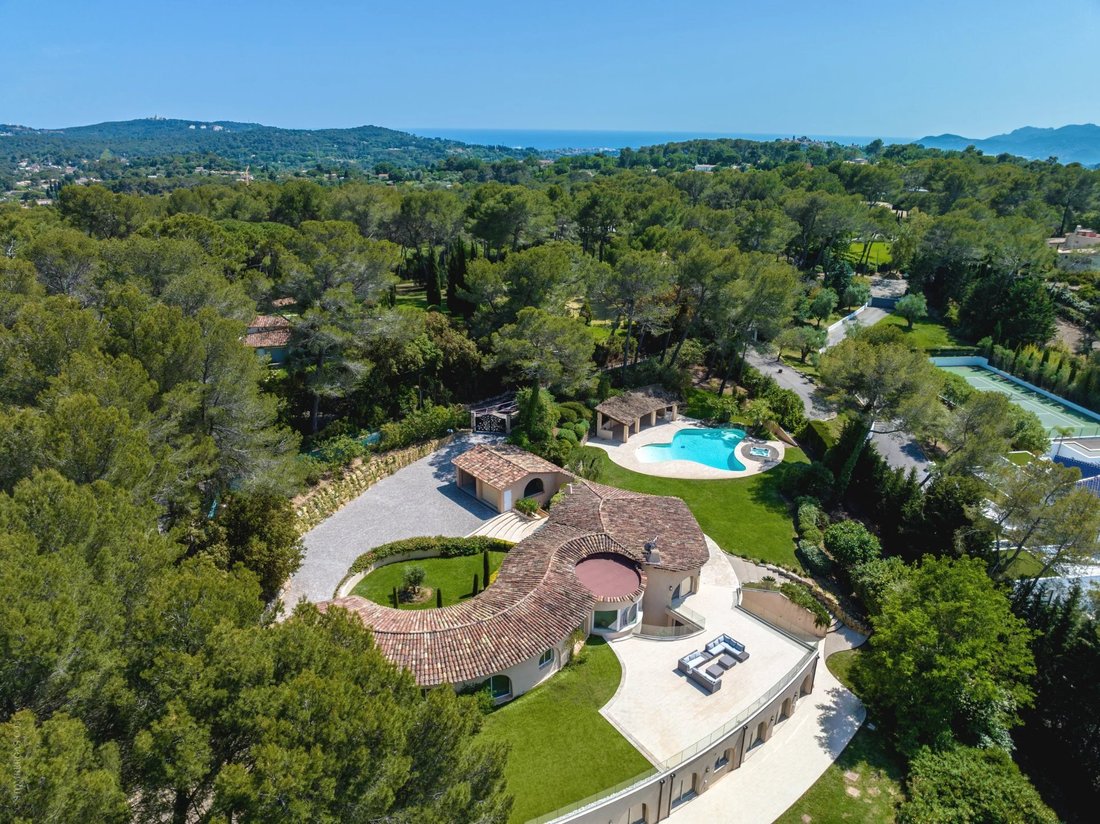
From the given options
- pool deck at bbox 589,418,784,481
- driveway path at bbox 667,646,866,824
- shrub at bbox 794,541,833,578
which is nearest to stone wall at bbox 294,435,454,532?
pool deck at bbox 589,418,784,481

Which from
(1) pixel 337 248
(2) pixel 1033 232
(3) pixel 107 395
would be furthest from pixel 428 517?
(2) pixel 1033 232

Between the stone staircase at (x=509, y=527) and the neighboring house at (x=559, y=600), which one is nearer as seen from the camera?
the neighboring house at (x=559, y=600)

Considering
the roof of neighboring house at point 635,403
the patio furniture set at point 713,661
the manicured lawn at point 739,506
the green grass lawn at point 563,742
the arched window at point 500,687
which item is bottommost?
the manicured lawn at point 739,506

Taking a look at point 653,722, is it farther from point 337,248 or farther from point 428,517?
point 337,248

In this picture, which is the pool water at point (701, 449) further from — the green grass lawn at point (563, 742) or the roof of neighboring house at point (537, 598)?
the green grass lawn at point (563, 742)

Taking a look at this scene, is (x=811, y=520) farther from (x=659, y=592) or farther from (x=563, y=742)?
(x=563, y=742)

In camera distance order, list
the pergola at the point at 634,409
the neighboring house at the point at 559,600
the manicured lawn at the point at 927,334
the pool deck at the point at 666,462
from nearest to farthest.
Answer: the neighboring house at the point at 559,600
the pool deck at the point at 666,462
the pergola at the point at 634,409
the manicured lawn at the point at 927,334

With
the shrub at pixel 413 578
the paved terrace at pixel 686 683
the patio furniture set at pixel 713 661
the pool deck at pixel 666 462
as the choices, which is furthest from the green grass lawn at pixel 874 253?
the shrub at pixel 413 578
